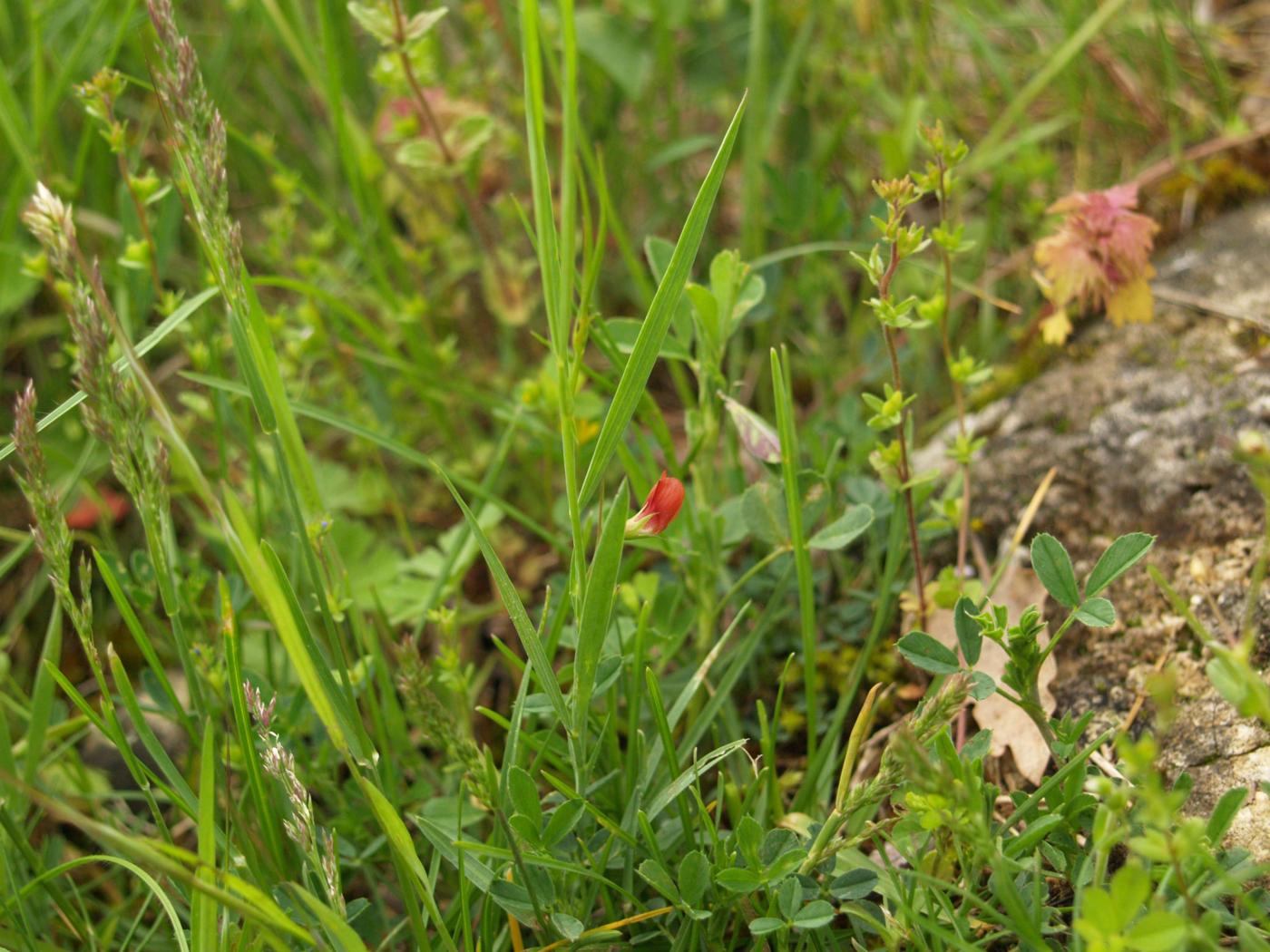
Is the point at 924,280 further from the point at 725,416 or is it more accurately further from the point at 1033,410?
the point at 725,416

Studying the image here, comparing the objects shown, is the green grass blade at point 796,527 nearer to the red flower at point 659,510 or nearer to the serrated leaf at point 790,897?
the red flower at point 659,510

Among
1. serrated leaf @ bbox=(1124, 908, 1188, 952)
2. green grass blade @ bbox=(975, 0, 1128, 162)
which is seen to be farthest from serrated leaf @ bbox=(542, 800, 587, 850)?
green grass blade @ bbox=(975, 0, 1128, 162)

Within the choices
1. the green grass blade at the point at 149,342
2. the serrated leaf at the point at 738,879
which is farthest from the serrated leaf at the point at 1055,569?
the green grass blade at the point at 149,342

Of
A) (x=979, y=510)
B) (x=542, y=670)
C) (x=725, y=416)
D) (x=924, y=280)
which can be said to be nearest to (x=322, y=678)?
(x=542, y=670)

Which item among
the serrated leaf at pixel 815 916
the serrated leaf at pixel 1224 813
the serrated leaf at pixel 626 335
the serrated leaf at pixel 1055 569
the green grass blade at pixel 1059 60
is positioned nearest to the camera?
the serrated leaf at pixel 1224 813

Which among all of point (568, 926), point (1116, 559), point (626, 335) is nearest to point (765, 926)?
point (568, 926)

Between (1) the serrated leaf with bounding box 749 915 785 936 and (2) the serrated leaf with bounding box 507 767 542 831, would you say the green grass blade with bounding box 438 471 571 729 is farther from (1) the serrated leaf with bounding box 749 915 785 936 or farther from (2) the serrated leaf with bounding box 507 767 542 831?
(1) the serrated leaf with bounding box 749 915 785 936
